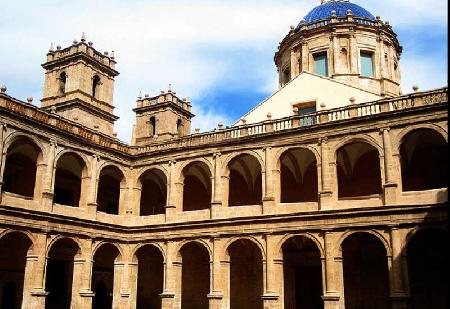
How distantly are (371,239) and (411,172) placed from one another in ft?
11.6

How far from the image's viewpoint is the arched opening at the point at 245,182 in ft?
86.2

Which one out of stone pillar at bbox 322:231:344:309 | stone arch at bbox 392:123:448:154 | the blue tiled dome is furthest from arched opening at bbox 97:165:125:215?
the blue tiled dome

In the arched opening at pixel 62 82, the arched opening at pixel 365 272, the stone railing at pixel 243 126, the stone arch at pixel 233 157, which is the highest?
the arched opening at pixel 62 82

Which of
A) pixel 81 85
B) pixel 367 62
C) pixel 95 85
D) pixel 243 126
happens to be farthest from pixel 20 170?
pixel 367 62

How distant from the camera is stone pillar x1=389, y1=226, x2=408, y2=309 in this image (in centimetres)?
1923

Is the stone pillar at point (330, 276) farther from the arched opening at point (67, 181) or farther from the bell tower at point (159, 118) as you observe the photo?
the bell tower at point (159, 118)

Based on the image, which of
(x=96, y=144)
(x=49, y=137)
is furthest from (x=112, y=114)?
(x=49, y=137)

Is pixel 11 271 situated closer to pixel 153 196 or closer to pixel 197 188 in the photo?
pixel 153 196

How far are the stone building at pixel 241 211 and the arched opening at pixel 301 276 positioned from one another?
54mm

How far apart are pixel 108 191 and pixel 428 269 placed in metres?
17.4

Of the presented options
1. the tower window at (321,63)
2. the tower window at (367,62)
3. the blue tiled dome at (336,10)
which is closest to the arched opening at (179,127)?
the tower window at (321,63)

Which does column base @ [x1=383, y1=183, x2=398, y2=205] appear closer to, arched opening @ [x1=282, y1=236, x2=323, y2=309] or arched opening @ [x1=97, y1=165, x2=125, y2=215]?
arched opening @ [x1=282, y1=236, x2=323, y2=309]

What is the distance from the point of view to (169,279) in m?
24.6

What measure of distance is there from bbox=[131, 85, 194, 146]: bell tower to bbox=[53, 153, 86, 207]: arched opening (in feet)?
30.1
